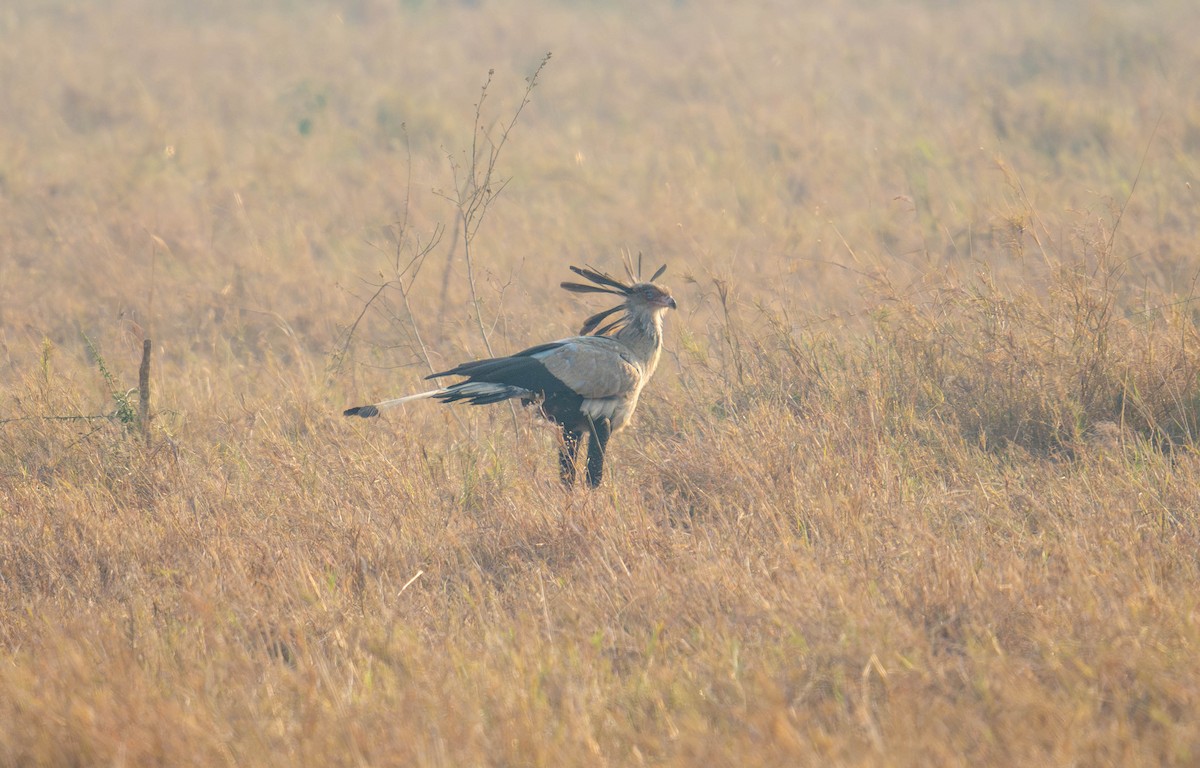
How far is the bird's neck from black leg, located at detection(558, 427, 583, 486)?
465 millimetres

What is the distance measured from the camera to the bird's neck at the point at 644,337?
511 centimetres

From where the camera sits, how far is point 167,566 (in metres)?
4.05

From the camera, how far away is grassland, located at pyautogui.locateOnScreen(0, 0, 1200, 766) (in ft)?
9.29

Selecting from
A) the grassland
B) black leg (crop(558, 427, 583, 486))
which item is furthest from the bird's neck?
black leg (crop(558, 427, 583, 486))

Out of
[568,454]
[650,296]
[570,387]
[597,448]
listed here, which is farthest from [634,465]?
[650,296]

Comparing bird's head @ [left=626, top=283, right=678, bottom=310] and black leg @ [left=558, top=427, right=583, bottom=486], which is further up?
bird's head @ [left=626, top=283, right=678, bottom=310]

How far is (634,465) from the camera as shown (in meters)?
4.96

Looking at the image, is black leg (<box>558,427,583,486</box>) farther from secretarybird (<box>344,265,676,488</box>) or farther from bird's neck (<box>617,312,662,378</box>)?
bird's neck (<box>617,312,662,378</box>)

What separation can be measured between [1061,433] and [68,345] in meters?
5.81

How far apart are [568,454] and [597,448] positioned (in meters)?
0.13

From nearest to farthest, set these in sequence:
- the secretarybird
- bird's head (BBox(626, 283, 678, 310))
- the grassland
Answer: the grassland < the secretarybird < bird's head (BBox(626, 283, 678, 310))

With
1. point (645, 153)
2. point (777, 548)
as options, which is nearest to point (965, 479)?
point (777, 548)

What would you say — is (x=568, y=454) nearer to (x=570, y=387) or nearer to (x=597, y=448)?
Result: (x=597, y=448)

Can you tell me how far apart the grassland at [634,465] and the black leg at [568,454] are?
0.57ft
